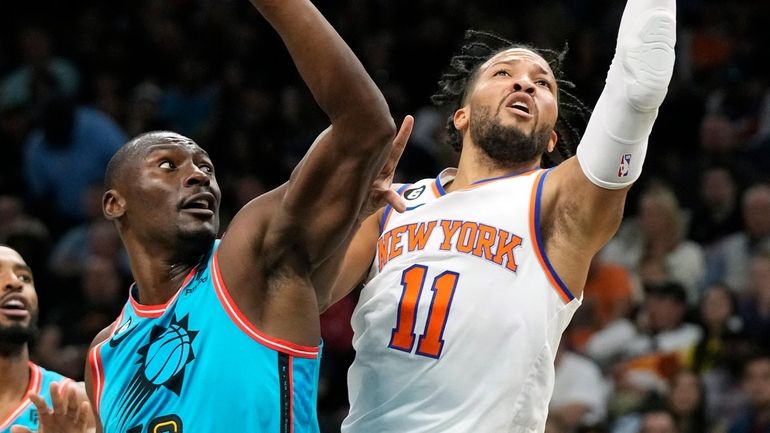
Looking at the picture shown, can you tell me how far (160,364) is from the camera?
12.2 ft

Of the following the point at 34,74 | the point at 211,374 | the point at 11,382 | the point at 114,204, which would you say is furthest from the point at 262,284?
the point at 34,74

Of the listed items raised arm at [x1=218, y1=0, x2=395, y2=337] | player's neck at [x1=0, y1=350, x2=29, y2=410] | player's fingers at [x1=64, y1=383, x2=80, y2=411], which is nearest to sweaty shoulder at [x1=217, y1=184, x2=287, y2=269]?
raised arm at [x1=218, y1=0, x2=395, y2=337]

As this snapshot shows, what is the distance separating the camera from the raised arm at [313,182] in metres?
3.41

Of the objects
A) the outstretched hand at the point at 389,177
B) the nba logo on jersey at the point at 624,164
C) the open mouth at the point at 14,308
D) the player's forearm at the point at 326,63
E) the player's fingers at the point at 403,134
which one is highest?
the player's forearm at the point at 326,63

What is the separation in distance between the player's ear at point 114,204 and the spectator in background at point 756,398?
182 inches

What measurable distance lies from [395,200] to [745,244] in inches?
208

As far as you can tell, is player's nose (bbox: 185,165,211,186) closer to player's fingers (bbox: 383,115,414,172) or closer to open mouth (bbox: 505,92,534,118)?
player's fingers (bbox: 383,115,414,172)

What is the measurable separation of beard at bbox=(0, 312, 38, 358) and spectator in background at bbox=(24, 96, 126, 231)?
14.8 ft

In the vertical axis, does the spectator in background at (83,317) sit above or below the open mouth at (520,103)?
Answer: below

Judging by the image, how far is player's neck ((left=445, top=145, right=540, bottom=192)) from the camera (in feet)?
15.3

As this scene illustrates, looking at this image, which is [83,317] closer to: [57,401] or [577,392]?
[577,392]

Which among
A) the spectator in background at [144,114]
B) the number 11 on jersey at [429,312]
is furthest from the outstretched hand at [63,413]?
the spectator in background at [144,114]

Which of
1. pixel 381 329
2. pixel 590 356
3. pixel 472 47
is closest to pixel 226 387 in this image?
pixel 381 329

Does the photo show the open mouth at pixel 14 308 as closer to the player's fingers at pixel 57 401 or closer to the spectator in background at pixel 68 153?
the player's fingers at pixel 57 401
